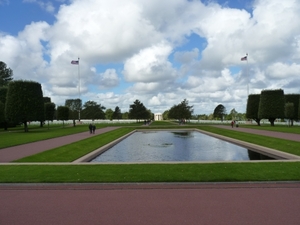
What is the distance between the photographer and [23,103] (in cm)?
3931

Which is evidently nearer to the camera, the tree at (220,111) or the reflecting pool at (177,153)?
the reflecting pool at (177,153)

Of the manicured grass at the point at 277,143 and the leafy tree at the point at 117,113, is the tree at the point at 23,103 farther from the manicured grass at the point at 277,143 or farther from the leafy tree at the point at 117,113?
the leafy tree at the point at 117,113

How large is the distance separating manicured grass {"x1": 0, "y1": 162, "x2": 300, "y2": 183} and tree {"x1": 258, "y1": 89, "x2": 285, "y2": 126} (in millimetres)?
43713

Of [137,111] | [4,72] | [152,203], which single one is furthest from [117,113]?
[152,203]

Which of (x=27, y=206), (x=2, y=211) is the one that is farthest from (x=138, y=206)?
(x=2, y=211)

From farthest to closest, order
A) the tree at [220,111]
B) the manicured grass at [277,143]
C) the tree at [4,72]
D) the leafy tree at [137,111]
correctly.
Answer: the tree at [220,111]
the leafy tree at [137,111]
the tree at [4,72]
the manicured grass at [277,143]

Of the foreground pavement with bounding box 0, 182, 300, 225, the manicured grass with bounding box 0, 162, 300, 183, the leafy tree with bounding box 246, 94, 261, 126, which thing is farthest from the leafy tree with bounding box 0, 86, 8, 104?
the leafy tree with bounding box 246, 94, 261, 126

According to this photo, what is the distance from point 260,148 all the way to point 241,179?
967cm

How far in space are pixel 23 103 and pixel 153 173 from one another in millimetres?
35006

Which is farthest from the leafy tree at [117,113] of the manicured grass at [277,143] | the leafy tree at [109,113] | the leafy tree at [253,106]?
the manicured grass at [277,143]

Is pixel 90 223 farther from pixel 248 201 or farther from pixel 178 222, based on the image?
pixel 248 201

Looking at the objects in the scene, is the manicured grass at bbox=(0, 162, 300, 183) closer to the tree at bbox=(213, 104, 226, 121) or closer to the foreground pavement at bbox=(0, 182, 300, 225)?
the foreground pavement at bbox=(0, 182, 300, 225)

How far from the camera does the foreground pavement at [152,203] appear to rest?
18.4 feet

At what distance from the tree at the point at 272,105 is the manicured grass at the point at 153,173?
143 feet
